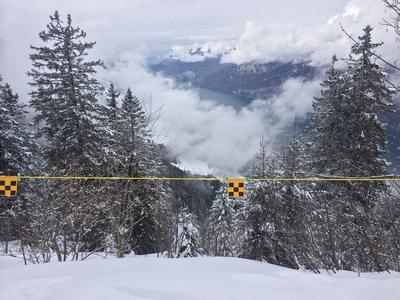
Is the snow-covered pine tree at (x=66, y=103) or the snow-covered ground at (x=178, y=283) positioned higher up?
the snow-covered pine tree at (x=66, y=103)

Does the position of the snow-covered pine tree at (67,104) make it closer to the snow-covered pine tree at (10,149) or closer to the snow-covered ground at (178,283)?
the snow-covered pine tree at (10,149)

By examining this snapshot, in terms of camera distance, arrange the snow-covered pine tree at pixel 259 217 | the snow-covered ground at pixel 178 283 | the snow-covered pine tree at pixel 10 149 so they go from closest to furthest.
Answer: the snow-covered ground at pixel 178 283 < the snow-covered pine tree at pixel 259 217 < the snow-covered pine tree at pixel 10 149

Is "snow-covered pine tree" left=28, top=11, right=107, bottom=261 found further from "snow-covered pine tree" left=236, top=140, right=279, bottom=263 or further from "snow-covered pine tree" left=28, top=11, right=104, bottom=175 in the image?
"snow-covered pine tree" left=236, top=140, right=279, bottom=263

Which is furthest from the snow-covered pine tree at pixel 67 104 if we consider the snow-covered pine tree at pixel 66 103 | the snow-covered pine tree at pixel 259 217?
the snow-covered pine tree at pixel 259 217

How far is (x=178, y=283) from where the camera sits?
3.93 m

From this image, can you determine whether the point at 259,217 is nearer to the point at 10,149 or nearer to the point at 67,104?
the point at 67,104

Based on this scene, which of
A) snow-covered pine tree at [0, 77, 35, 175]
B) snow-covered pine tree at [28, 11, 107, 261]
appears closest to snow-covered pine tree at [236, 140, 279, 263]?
snow-covered pine tree at [28, 11, 107, 261]

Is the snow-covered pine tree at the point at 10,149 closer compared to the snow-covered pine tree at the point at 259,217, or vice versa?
the snow-covered pine tree at the point at 259,217

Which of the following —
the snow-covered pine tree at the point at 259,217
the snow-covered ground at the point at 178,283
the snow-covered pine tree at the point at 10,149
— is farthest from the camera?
the snow-covered pine tree at the point at 10,149

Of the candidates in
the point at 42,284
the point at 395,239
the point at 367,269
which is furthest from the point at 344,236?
the point at 42,284

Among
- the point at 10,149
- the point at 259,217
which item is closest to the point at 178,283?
the point at 259,217

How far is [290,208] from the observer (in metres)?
17.8

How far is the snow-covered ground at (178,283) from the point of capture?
12.0ft

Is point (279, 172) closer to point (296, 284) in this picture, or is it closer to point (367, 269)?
point (367, 269)
